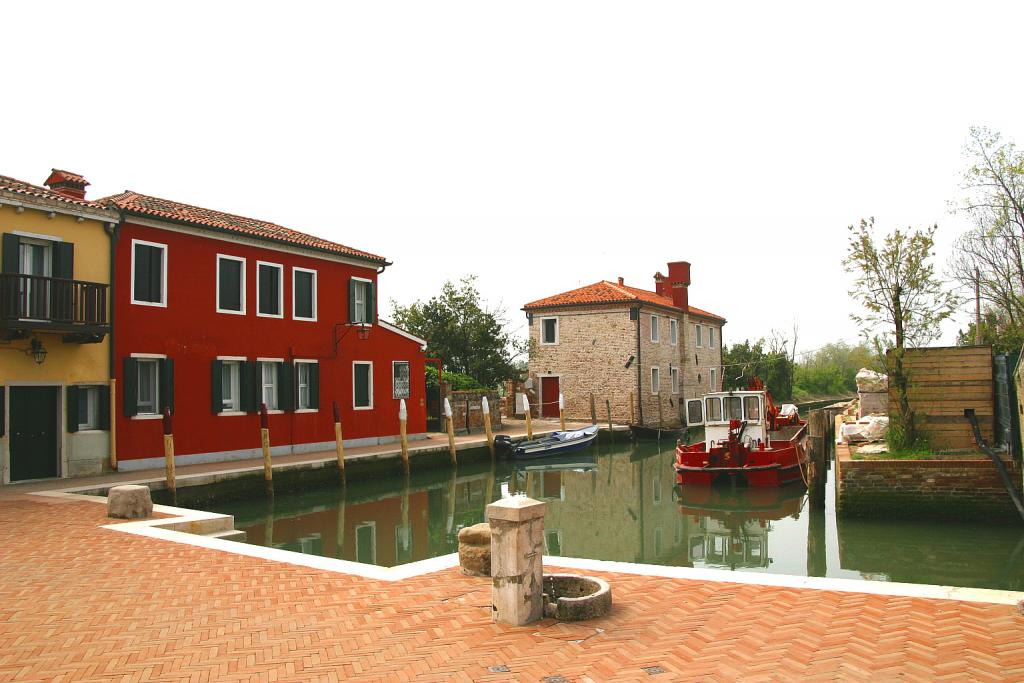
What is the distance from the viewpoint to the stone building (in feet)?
111

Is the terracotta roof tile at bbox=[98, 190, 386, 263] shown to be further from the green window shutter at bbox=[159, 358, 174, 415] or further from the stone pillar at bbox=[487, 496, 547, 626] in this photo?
the stone pillar at bbox=[487, 496, 547, 626]

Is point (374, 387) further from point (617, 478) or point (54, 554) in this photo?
point (54, 554)

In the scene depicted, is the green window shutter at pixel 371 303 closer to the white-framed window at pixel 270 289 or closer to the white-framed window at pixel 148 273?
the white-framed window at pixel 270 289

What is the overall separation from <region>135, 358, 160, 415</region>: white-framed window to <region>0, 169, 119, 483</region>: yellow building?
97cm

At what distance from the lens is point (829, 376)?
6169 cm

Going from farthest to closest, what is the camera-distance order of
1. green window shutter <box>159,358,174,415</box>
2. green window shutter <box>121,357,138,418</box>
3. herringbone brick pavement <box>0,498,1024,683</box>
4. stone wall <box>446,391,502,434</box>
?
1. stone wall <box>446,391,502,434</box>
2. green window shutter <box>159,358,174,415</box>
3. green window shutter <box>121,357,138,418</box>
4. herringbone brick pavement <box>0,498,1024,683</box>

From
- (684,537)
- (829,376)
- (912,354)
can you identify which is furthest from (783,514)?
(829,376)

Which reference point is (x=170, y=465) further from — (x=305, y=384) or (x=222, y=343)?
(x=305, y=384)

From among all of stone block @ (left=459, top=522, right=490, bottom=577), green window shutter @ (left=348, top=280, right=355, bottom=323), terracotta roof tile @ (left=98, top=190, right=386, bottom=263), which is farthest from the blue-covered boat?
stone block @ (left=459, top=522, right=490, bottom=577)

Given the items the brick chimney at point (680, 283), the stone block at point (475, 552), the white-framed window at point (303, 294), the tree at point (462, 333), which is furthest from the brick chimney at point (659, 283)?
the stone block at point (475, 552)

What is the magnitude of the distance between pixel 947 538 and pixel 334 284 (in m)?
16.3

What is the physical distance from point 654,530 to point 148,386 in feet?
37.6

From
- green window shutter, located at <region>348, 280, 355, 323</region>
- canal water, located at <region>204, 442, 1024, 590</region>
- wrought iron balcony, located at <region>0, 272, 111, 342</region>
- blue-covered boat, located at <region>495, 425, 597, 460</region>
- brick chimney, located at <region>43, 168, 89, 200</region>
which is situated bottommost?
canal water, located at <region>204, 442, 1024, 590</region>

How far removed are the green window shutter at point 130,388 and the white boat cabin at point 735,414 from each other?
1389cm
